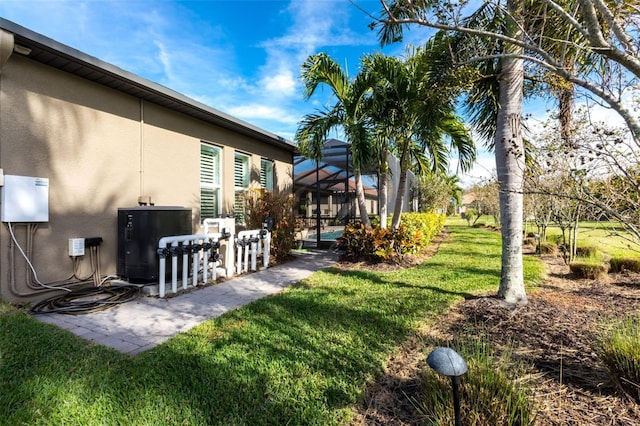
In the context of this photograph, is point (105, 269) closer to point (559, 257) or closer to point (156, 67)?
point (156, 67)

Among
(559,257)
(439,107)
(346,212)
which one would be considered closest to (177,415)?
(439,107)

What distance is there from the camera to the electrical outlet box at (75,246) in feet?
14.8

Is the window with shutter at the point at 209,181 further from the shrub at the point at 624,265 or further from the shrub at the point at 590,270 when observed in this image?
the shrub at the point at 624,265

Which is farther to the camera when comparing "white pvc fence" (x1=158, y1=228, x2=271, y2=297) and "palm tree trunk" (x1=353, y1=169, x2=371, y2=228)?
"palm tree trunk" (x1=353, y1=169, x2=371, y2=228)

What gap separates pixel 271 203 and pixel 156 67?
479 centimetres

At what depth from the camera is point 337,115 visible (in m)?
7.71

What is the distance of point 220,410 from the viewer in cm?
210

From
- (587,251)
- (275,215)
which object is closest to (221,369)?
(275,215)

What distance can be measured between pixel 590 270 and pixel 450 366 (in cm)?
625

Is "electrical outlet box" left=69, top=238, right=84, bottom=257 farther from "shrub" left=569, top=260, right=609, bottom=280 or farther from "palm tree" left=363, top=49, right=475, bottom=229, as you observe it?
"shrub" left=569, top=260, right=609, bottom=280

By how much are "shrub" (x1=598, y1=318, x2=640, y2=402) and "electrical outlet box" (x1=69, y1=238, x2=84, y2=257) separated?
20.5ft

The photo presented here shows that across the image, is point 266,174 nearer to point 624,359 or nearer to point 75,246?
point 75,246

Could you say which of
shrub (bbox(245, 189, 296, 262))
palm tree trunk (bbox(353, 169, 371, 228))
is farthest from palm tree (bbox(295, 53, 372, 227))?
shrub (bbox(245, 189, 296, 262))

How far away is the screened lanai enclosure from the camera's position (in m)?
10.7
